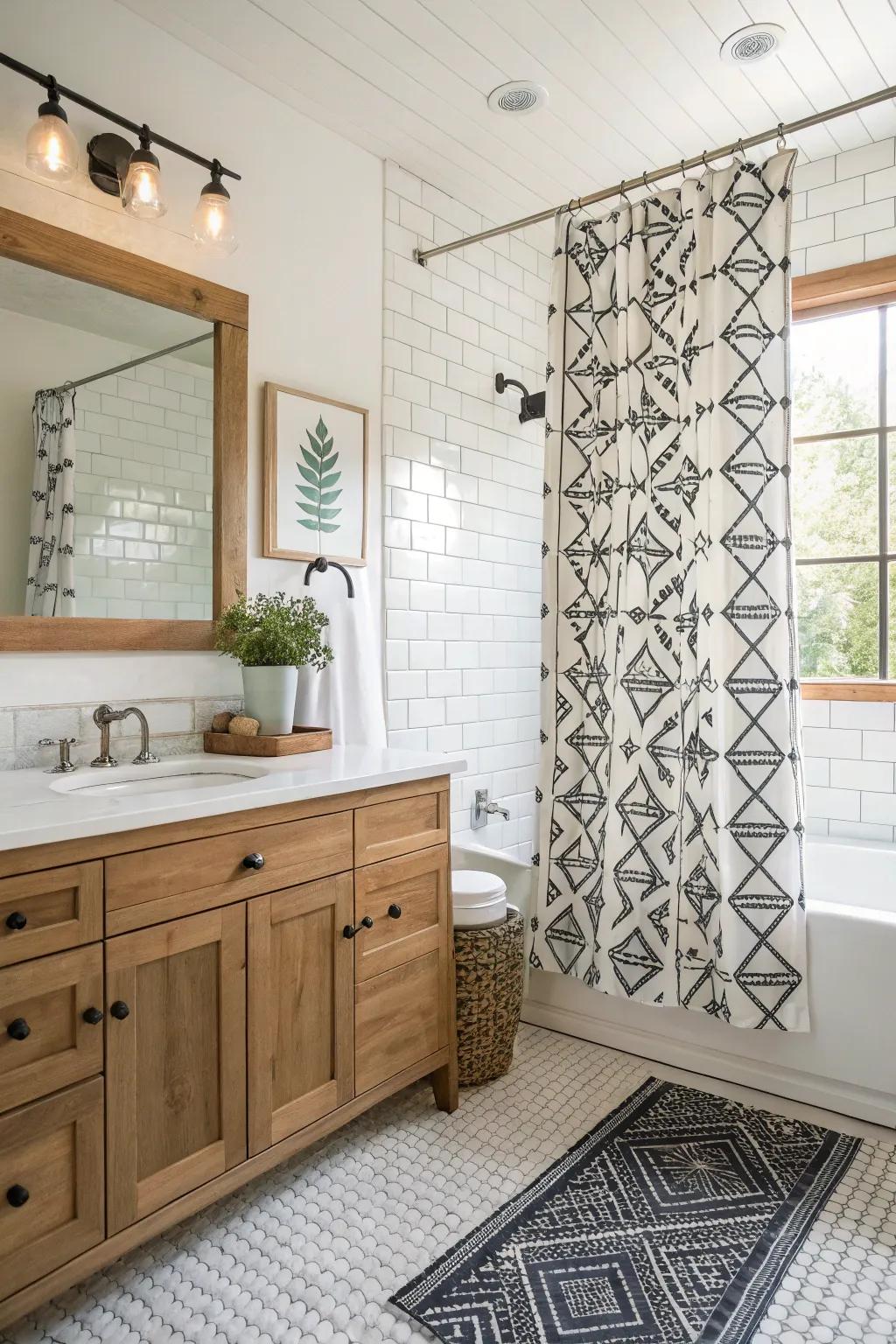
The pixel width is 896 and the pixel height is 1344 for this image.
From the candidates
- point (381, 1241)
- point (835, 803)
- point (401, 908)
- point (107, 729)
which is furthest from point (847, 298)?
point (381, 1241)

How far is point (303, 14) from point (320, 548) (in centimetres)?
132

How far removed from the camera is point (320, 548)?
257 centimetres

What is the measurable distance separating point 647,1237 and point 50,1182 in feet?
3.70

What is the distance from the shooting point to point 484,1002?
2287 mm

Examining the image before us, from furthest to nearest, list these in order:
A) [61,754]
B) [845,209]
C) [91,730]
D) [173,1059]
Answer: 1. [845,209]
2. [91,730]
3. [61,754]
4. [173,1059]

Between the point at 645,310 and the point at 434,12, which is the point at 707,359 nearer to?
the point at 645,310

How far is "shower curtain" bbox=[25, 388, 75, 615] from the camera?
74.4 inches

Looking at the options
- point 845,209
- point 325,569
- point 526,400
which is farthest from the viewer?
point 526,400

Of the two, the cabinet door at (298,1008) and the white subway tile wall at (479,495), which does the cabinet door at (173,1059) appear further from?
the white subway tile wall at (479,495)

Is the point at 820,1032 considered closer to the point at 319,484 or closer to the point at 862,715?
the point at 862,715

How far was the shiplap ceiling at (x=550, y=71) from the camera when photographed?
215 cm

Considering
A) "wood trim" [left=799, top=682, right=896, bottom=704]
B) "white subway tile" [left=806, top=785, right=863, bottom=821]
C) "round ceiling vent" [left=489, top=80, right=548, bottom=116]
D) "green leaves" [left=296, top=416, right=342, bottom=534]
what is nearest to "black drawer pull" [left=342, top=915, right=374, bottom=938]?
"green leaves" [left=296, top=416, right=342, bottom=534]

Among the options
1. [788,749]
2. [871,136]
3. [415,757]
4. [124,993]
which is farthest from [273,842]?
[871,136]

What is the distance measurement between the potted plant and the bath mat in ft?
4.00
